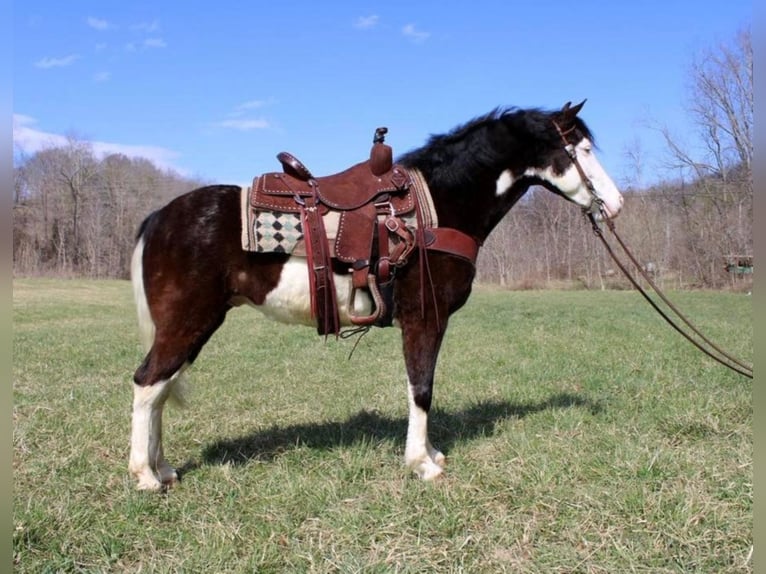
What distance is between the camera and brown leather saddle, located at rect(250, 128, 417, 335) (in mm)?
3428

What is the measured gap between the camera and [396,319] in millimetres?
3725

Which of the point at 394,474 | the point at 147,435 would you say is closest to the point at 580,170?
the point at 394,474

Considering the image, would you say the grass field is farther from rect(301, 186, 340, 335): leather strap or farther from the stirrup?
rect(301, 186, 340, 335): leather strap

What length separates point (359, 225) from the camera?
3.47 meters

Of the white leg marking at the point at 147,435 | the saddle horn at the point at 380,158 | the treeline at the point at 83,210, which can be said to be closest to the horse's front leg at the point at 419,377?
the saddle horn at the point at 380,158

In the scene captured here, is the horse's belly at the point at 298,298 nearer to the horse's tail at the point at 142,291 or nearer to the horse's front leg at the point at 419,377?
the horse's front leg at the point at 419,377

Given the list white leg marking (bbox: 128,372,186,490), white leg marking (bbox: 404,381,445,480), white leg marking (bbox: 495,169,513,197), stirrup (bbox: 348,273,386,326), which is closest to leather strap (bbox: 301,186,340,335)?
stirrup (bbox: 348,273,386,326)

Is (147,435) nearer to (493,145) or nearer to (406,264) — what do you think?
(406,264)

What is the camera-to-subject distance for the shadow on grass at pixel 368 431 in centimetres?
411

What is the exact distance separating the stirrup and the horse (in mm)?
48

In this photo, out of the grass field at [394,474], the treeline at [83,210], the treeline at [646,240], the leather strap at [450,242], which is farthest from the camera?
the treeline at [83,210]

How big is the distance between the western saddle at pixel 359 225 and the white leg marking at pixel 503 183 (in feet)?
1.54

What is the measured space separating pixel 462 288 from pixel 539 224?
125 feet

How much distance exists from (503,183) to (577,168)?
1.69 ft
